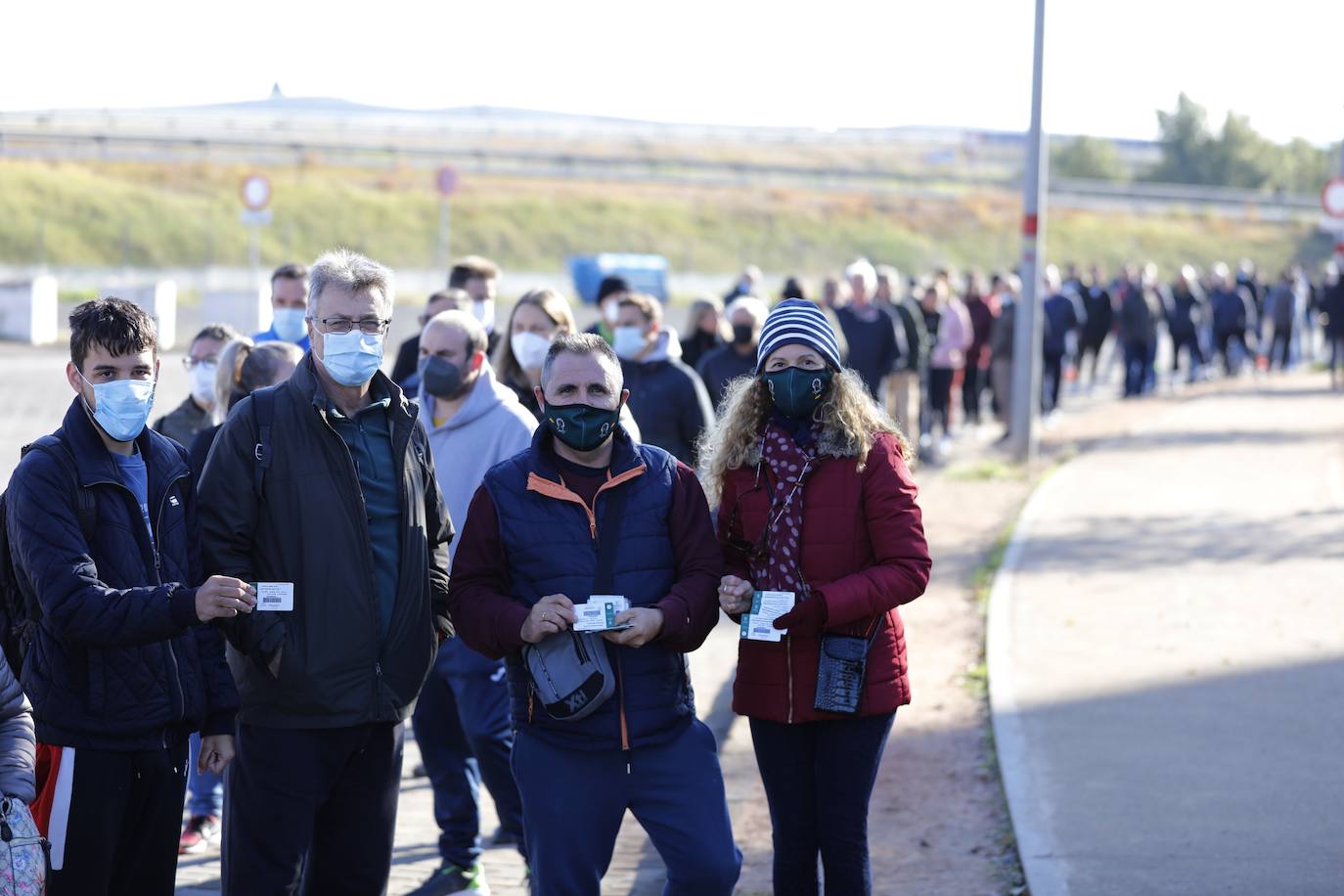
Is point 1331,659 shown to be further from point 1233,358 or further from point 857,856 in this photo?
point 1233,358

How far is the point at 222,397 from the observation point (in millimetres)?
6559

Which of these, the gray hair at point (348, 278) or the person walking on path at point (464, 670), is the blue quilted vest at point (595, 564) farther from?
the person walking on path at point (464, 670)

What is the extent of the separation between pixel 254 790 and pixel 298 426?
38.9 inches

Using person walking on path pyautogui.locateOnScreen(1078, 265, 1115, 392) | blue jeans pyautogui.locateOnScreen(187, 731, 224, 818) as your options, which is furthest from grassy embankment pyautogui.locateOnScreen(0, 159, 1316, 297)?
blue jeans pyautogui.locateOnScreen(187, 731, 224, 818)

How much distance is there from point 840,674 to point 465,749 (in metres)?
2.13

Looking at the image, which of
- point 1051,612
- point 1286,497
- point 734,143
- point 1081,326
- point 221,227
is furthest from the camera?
point 734,143

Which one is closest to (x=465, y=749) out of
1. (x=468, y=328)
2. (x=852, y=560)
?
(x=468, y=328)

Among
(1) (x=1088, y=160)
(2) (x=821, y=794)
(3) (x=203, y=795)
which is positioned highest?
(1) (x=1088, y=160)

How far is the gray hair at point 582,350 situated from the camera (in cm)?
476

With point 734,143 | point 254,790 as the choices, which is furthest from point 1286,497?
point 734,143

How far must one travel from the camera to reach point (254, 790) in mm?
4684

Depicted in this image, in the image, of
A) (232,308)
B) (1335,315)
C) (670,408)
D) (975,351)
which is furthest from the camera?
(232,308)

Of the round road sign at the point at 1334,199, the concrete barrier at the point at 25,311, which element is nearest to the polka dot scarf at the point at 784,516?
the round road sign at the point at 1334,199

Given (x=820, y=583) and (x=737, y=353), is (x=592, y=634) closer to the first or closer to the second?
(x=820, y=583)
